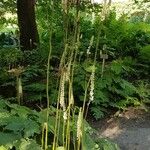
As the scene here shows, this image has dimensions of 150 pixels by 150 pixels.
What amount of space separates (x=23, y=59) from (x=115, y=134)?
2720 millimetres

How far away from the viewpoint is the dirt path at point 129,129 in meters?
4.49

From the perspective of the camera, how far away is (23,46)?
7.96 metres

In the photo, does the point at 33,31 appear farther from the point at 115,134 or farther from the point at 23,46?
the point at 115,134

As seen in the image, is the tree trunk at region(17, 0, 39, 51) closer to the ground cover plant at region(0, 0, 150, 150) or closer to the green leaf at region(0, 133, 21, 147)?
the ground cover plant at region(0, 0, 150, 150)

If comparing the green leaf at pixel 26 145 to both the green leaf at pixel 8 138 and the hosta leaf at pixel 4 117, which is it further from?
the hosta leaf at pixel 4 117

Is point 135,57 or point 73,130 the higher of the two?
point 73,130

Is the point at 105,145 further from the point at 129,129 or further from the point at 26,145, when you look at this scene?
the point at 129,129

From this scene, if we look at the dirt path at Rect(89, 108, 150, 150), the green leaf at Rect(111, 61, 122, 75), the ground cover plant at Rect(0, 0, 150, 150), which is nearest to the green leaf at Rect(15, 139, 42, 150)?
the ground cover plant at Rect(0, 0, 150, 150)

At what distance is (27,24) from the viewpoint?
7781 millimetres

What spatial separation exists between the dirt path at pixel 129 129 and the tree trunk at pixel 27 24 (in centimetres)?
266

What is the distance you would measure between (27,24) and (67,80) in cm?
563

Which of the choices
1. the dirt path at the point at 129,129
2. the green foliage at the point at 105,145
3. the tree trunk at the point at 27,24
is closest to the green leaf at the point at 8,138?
the green foliage at the point at 105,145

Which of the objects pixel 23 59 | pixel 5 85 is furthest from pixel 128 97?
pixel 23 59

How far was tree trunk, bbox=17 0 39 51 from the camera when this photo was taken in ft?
24.7
